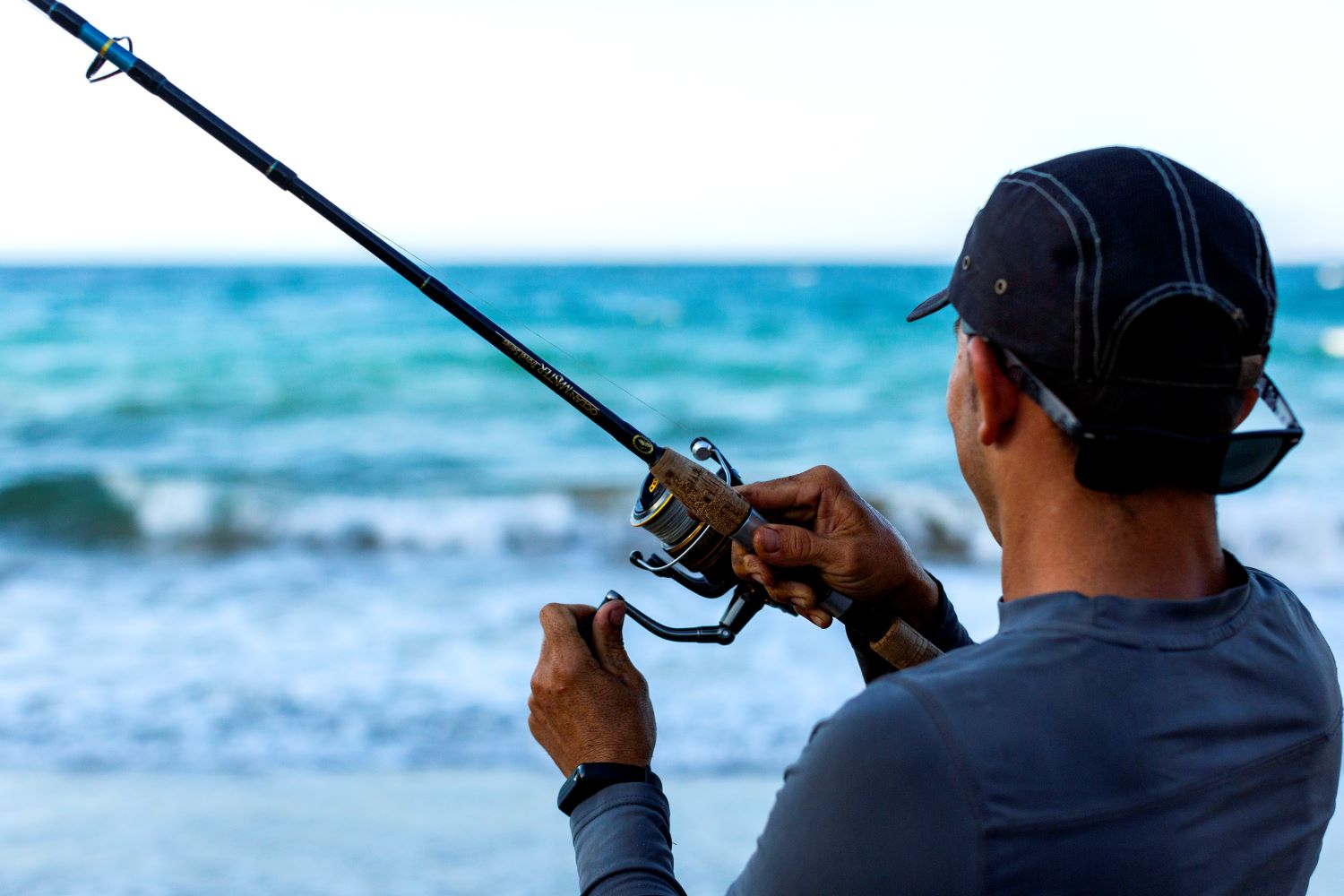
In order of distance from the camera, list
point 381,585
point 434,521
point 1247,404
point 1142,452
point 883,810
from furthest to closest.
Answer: point 434,521, point 381,585, point 1247,404, point 1142,452, point 883,810

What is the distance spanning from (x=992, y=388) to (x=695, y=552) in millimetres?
744

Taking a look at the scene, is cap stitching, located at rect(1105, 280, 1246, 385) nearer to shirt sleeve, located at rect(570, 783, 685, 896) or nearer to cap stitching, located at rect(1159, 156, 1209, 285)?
cap stitching, located at rect(1159, 156, 1209, 285)

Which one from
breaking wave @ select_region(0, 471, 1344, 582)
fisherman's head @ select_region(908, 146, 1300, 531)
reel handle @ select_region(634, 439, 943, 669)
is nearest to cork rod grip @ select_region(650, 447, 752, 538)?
reel handle @ select_region(634, 439, 943, 669)

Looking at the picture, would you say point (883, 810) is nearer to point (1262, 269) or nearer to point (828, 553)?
point (1262, 269)

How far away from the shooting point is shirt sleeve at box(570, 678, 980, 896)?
0.91 metres

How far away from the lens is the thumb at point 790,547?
5.41 ft

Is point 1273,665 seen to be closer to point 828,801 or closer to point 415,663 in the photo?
point 828,801

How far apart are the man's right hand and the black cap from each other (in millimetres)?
650

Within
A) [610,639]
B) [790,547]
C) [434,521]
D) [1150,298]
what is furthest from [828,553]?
[434,521]

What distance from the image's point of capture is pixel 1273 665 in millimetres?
1062

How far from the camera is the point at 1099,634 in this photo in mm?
989

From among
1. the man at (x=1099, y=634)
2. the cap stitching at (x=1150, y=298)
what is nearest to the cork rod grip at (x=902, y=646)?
the man at (x=1099, y=634)

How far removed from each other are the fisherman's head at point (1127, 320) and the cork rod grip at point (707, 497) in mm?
639

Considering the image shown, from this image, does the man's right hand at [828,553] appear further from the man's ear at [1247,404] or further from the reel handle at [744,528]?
the man's ear at [1247,404]
